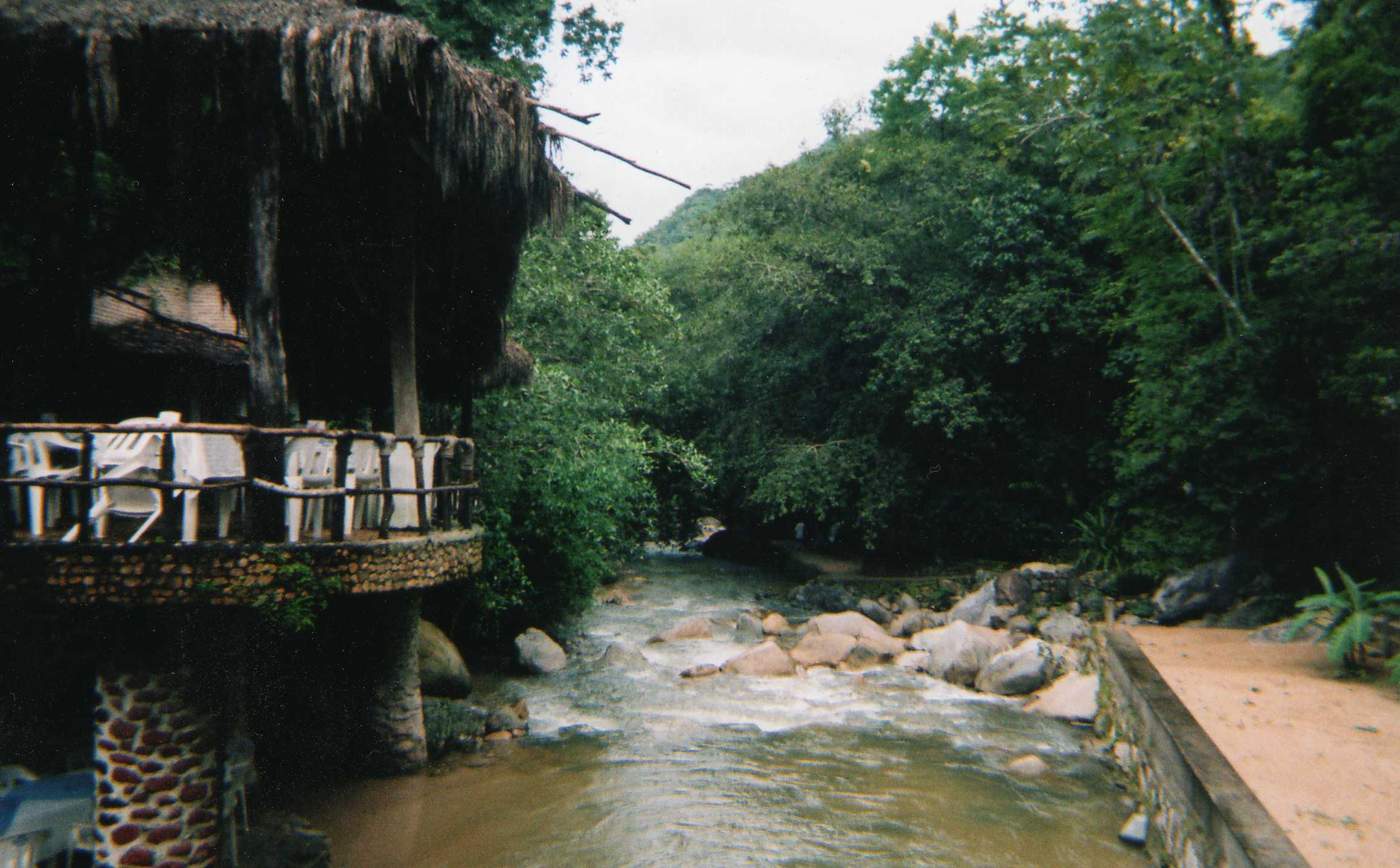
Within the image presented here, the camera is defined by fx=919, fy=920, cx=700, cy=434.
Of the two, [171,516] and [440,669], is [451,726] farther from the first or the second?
[171,516]

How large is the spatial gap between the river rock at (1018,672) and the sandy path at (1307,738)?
190 centimetres

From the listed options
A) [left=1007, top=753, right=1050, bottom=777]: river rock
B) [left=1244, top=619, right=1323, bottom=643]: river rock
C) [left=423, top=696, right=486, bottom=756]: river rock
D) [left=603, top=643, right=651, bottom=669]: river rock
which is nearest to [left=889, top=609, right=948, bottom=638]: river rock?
[left=603, top=643, right=651, bottom=669]: river rock

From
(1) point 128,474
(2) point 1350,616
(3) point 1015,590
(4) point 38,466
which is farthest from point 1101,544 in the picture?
(4) point 38,466

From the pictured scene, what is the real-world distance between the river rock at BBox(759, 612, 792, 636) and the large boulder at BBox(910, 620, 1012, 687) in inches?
112

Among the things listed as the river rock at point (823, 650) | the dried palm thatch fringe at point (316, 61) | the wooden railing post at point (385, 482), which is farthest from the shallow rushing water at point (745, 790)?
the dried palm thatch fringe at point (316, 61)

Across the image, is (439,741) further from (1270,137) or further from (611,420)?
(1270,137)

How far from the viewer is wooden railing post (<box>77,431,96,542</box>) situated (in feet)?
15.8

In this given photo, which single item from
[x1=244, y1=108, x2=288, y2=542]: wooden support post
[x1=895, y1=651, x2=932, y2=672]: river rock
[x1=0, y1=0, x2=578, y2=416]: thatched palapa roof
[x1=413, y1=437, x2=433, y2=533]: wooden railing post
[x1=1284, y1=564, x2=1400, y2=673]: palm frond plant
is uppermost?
[x1=0, y1=0, x2=578, y2=416]: thatched palapa roof

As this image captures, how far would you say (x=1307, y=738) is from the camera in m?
6.78

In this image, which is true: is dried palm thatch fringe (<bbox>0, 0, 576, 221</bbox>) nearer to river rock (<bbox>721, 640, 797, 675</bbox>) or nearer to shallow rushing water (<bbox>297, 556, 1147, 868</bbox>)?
shallow rushing water (<bbox>297, 556, 1147, 868</bbox>)

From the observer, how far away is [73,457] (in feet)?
18.1

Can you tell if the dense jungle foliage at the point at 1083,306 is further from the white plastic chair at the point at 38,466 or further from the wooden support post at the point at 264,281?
the white plastic chair at the point at 38,466

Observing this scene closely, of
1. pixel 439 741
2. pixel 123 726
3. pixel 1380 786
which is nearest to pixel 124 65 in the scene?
pixel 123 726

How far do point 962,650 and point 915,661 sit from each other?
903 mm
